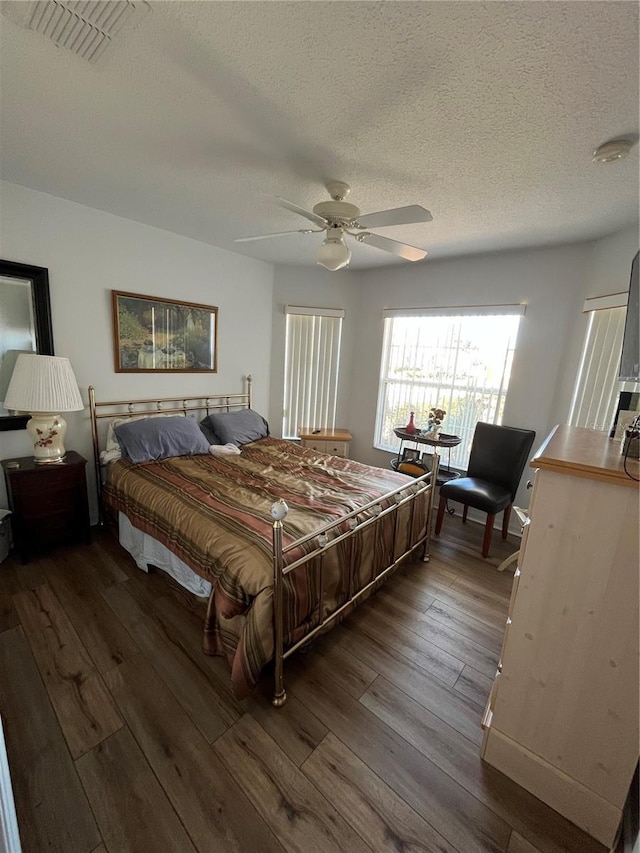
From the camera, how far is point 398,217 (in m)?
1.73

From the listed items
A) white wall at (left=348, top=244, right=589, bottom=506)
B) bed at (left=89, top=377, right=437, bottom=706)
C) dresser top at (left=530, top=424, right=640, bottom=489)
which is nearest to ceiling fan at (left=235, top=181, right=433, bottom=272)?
dresser top at (left=530, top=424, right=640, bottom=489)

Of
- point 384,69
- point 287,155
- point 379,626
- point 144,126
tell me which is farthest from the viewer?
point 379,626

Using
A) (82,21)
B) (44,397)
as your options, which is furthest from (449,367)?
(44,397)

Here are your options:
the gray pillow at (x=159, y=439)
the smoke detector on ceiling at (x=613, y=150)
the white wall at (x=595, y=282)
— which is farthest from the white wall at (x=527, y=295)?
the gray pillow at (x=159, y=439)

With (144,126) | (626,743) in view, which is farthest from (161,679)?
(144,126)

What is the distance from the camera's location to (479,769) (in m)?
1.38

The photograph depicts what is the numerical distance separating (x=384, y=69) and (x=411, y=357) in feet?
9.69

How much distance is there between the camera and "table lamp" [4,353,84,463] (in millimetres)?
2258

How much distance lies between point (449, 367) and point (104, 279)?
343 cm

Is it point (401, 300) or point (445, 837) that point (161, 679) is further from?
point (401, 300)

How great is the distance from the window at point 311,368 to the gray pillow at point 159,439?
58.8 inches

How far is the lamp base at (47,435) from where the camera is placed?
2.43m

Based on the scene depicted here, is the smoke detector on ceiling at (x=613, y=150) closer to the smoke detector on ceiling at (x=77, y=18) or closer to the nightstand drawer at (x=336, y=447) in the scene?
the smoke detector on ceiling at (x=77, y=18)

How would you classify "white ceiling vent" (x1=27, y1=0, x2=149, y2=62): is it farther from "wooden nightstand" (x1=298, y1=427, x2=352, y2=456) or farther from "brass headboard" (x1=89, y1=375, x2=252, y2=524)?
"wooden nightstand" (x1=298, y1=427, x2=352, y2=456)
